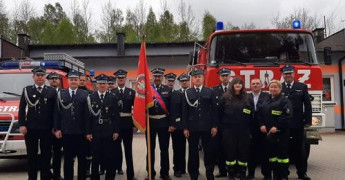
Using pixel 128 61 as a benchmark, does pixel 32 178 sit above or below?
below

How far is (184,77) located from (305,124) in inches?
94.0

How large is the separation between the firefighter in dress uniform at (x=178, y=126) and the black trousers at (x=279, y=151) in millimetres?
1628

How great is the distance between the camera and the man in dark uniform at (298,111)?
661 cm

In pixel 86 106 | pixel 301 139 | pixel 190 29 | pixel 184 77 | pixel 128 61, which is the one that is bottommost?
pixel 301 139

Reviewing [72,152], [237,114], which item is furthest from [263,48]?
[72,152]

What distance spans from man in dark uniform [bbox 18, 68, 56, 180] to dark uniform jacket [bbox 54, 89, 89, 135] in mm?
179

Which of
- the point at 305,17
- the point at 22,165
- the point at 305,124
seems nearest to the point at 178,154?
the point at 305,124

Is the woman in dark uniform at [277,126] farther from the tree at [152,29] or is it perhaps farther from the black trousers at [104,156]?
the tree at [152,29]

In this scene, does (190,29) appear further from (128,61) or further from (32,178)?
(32,178)

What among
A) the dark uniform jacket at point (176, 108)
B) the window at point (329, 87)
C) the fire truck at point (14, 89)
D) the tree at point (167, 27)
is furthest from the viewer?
the tree at point (167, 27)

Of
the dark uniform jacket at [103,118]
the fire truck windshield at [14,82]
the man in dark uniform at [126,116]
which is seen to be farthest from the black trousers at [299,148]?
the fire truck windshield at [14,82]

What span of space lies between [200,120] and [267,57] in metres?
2.22

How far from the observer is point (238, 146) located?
6332 mm

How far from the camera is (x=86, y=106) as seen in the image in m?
6.30
